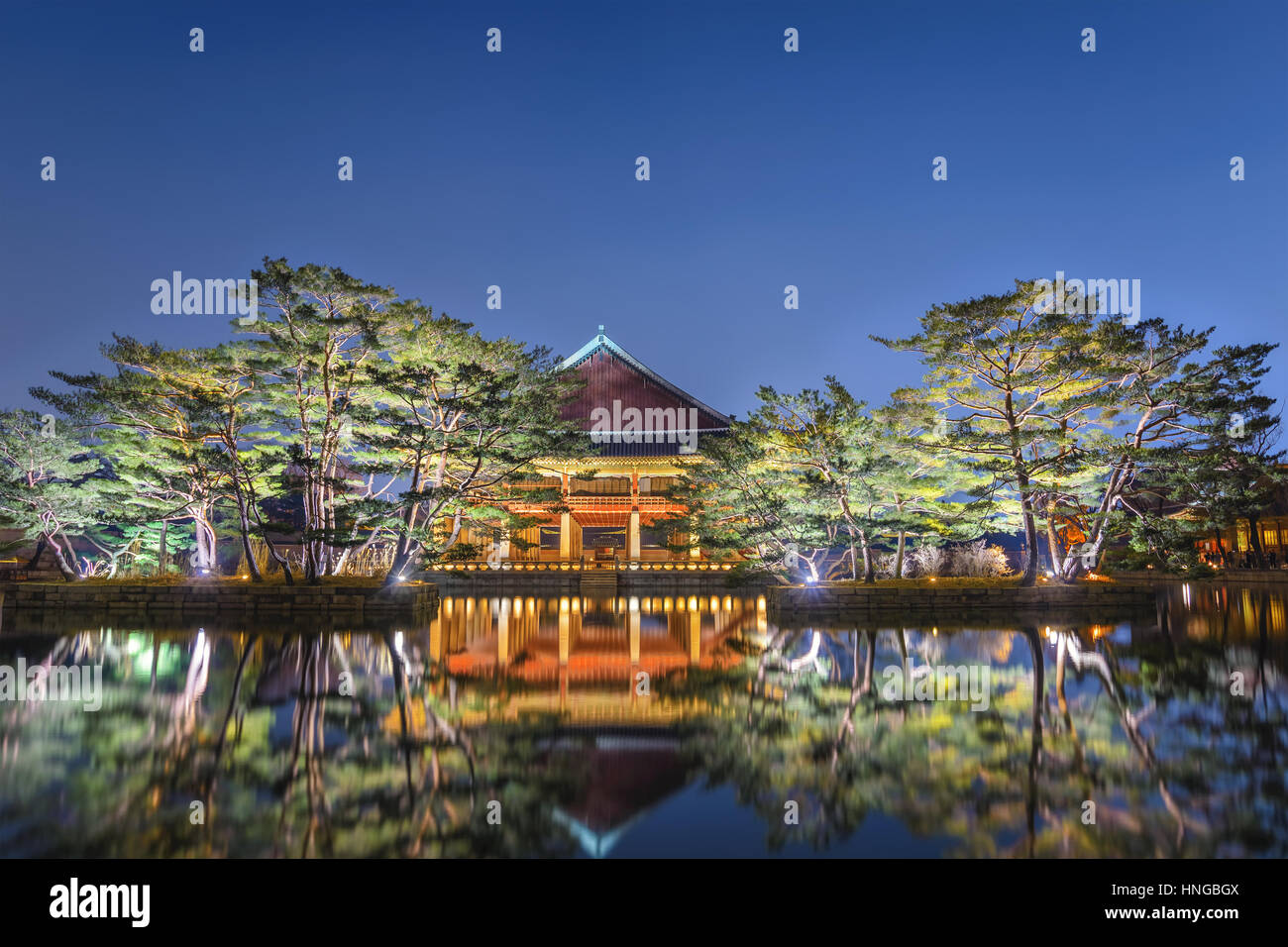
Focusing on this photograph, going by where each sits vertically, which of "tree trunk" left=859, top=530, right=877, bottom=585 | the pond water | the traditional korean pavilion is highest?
the traditional korean pavilion

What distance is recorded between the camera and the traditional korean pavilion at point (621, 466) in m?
33.3

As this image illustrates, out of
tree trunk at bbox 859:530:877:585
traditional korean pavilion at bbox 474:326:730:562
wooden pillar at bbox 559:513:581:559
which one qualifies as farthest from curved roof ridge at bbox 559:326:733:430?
tree trunk at bbox 859:530:877:585

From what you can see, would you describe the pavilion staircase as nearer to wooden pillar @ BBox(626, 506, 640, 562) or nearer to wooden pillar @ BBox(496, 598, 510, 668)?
wooden pillar @ BBox(626, 506, 640, 562)

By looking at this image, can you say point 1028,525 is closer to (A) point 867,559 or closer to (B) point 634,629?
(A) point 867,559

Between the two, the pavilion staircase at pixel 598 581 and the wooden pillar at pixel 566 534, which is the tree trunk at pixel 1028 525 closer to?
the pavilion staircase at pixel 598 581

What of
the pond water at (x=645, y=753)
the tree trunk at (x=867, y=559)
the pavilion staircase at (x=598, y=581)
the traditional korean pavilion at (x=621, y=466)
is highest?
the traditional korean pavilion at (x=621, y=466)

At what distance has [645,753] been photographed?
6.09 metres

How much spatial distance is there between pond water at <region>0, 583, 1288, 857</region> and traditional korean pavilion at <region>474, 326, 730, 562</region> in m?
20.0

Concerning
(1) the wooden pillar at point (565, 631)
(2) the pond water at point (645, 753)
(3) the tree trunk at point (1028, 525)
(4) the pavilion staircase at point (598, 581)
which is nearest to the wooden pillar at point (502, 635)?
(2) the pond water at point (645, 753)

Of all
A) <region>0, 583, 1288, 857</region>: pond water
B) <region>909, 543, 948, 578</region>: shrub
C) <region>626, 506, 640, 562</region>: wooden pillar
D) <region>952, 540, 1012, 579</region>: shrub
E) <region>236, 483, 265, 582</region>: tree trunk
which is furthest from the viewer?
<region>626, 506, 640, 562</region>: wooden pillar

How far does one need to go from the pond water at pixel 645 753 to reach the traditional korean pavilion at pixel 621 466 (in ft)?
65.7

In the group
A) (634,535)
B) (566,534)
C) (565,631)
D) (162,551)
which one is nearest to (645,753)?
(565,631)

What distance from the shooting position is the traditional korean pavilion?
33.3m
